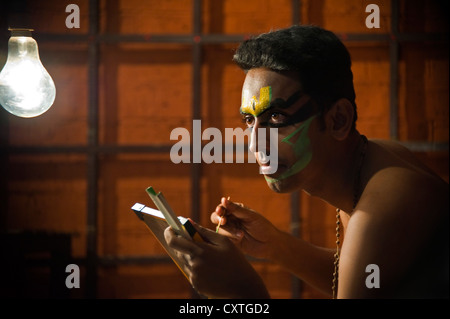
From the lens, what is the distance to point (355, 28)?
8.46 feet

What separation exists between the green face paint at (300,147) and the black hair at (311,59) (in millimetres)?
63

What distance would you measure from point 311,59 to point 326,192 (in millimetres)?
329

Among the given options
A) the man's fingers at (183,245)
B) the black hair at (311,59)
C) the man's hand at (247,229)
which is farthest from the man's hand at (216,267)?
the black hair at (311,59)

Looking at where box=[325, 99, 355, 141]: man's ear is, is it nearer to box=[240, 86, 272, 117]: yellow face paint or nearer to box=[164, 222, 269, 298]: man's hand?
box=[240, 86, 272, 117]: yellow face paint

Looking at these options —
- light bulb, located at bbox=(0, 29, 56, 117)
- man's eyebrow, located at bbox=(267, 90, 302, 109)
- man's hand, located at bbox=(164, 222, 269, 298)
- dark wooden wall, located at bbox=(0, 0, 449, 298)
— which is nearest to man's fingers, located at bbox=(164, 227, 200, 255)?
man's hand, located at bbox=(164, 222, 269, 298)

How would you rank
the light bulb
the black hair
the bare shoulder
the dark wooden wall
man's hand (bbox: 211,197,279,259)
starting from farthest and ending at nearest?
1. the dark wooden wall
2. the light bulb
3. man's hand (bbox: 211,197,279,259)
4. the black hair
5. the bare shoulder

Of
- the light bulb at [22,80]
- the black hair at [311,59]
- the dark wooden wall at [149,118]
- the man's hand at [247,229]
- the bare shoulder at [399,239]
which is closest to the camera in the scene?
the bare shoulder at [399,239]

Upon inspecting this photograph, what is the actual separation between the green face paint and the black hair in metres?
0.06

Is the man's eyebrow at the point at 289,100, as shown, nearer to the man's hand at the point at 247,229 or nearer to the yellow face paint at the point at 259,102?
the yellow face paint at the point at 259,102

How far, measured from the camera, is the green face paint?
3.73 feet

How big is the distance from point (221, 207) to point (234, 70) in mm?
1458

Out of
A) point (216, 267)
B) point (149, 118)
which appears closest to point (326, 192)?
point (216, 267)

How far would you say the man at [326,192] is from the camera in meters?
0.93

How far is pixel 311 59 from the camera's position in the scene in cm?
109
